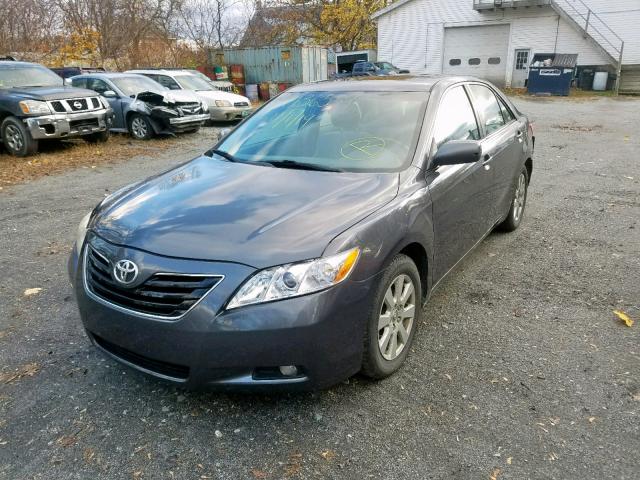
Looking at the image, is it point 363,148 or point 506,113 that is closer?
point 363,148

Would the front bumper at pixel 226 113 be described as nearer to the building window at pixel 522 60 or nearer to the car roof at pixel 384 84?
the car roof at pixel 384 84

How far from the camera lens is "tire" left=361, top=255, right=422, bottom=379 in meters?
2.57

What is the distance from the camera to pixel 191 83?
49.0 ft

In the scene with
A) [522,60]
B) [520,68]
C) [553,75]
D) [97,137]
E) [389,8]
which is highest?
[389,8]

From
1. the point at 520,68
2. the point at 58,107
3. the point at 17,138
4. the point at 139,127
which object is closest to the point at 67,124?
the point at 58,107

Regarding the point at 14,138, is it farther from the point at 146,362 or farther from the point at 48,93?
the point at 146,362

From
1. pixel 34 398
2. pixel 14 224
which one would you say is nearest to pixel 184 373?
pixel 34 398

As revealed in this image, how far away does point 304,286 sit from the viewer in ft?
7.42

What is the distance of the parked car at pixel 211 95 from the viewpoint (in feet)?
46.5

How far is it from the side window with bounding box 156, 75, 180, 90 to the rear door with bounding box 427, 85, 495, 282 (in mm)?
12082

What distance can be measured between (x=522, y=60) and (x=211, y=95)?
2202cm

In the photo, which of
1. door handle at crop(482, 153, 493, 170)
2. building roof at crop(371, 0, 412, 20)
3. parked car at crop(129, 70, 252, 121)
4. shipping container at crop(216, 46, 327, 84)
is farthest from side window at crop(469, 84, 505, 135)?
building roof at crop(371, 0, 412, 20)

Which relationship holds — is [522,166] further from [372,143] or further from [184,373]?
[184,373]

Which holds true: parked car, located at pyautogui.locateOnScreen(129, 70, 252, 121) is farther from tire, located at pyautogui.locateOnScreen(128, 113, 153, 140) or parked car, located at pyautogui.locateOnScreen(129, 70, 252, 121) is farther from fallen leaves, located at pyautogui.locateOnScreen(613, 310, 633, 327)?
fallen leaves, located at pyautogui.locateOnScreen(613, 310, 633, 327)
